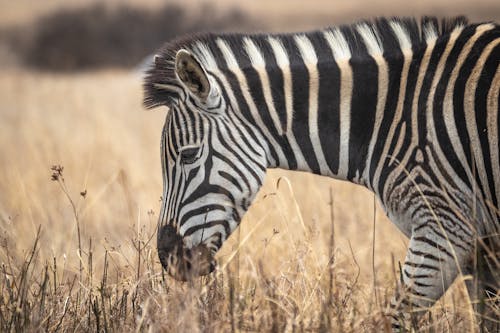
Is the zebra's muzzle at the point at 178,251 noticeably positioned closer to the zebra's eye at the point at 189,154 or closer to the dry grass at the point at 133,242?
the dry grass at the point at 133,242

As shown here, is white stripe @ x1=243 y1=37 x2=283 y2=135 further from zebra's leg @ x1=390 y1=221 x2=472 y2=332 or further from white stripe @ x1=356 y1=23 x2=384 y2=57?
zebra's leg @ x1=390 y1=221 x2=472 y2=332

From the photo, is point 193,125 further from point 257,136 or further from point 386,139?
point 386,139

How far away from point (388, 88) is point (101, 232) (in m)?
5.01

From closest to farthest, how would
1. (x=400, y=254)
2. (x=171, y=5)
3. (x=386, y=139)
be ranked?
(x=386, y=139), (x=400, y=254), (x=171, y=5)

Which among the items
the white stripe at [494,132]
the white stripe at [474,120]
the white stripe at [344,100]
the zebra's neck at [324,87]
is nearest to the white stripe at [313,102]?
the zebra's neck at [324,87]

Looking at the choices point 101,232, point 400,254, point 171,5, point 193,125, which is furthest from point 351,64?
point 171,5

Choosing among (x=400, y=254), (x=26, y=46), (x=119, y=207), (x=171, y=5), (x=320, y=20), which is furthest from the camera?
(x=320, y=20)

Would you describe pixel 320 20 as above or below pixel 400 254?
above

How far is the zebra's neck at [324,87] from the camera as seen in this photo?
13.4ft

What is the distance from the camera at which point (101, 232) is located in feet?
→ 26.9

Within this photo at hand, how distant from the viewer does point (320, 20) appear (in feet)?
122

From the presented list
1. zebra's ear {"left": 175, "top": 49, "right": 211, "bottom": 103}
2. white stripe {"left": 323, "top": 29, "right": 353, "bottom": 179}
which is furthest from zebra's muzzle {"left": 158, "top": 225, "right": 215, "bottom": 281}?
white stripe {"left": 323, "top": 29, "right": 353, "bottom": 179}

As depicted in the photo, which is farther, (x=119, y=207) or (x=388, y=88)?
(x=119, y=207)

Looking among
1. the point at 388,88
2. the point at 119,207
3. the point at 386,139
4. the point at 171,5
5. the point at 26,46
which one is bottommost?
the point at 386,139
